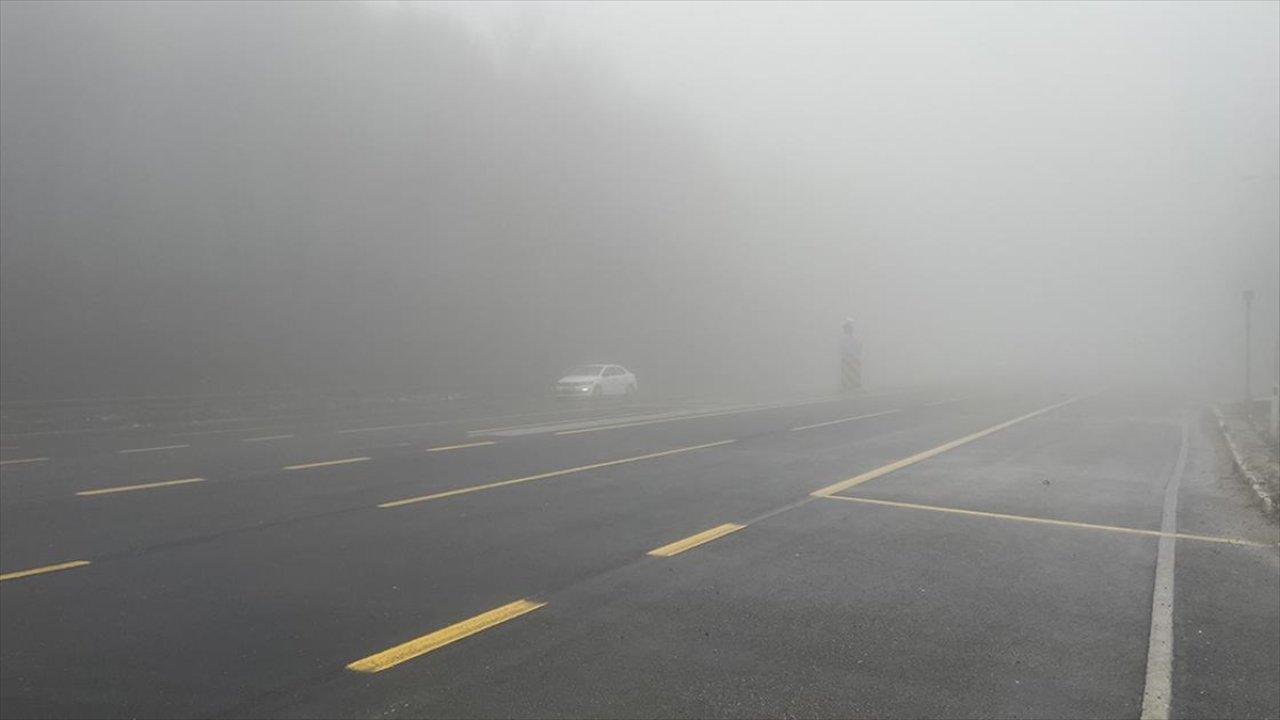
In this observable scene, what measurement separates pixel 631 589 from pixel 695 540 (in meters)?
1.70

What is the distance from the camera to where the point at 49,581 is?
6281 millimetres

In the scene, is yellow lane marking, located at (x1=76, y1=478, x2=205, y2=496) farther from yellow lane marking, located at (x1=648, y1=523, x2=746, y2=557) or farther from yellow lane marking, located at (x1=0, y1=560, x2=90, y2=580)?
yellow lane marking, located at (x1=648, y1=523, x2=746, y2=557)

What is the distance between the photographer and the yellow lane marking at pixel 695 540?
23.8 ft

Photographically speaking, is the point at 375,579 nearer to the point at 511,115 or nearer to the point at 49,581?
the point at 49,581

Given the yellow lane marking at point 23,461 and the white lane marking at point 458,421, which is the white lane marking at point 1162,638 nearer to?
the yellow lane marking at point 23,461

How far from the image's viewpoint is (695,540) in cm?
774

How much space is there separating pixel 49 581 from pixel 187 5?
3551 cm

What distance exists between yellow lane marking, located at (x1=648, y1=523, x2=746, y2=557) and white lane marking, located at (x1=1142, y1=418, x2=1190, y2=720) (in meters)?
3.47

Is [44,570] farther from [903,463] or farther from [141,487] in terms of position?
[903,463]

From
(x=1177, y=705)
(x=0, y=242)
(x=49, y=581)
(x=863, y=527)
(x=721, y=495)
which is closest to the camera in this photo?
(x=1177, y=705)

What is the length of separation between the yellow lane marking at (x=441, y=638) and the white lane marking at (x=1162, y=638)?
140 inches

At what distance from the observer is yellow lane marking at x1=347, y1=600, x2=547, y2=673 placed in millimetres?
4648

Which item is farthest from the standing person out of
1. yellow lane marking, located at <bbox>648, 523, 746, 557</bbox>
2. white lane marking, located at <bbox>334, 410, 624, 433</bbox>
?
yellow lane marking, located at <bbox>648, 523, 746, 557</bbox>

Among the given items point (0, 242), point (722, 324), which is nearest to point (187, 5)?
point (0, 242)
